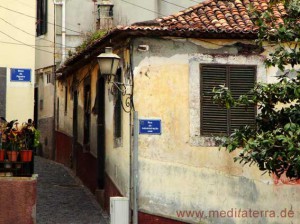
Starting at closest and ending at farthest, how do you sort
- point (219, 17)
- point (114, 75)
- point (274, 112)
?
point (274, 112) < point (114, 75) < point (219, 17)

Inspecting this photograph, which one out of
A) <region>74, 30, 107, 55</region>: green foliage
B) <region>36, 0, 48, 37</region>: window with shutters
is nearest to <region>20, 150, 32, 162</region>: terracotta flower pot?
<region>74, 30, 107, 55</region>: green foliage

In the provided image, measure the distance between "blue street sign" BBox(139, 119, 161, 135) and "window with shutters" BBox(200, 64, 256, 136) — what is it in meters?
0.95

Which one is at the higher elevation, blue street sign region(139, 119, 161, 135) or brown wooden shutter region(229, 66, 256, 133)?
brown wooden shutter region(229, 66, 256, 133)

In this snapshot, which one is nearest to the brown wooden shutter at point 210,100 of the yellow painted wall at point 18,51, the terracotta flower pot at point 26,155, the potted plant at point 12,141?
the terracotta flower pot at point 26,155

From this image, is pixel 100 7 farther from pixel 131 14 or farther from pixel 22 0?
pixel 22 0

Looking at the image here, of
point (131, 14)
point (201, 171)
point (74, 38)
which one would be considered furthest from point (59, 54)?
point (201, 171)

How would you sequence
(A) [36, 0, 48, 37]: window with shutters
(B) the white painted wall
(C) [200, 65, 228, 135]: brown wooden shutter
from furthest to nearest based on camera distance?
(A) [36, 0, 48, 37]: window with shutters → (B) the white painted wall → (C) [200, 65, 228, 135]: brown wooden shutter

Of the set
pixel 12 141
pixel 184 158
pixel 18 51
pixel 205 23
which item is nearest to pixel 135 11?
pixel 18 51

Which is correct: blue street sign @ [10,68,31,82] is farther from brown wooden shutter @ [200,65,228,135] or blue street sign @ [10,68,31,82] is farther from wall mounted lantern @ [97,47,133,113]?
brown wooden shutter @ [200,65,228,135]

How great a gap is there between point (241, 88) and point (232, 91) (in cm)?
22

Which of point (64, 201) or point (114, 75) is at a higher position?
point (114, 75)

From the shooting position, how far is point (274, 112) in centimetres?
1334

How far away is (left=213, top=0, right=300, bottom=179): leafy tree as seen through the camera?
12.6 meters

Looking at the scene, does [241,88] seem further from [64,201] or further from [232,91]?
[64,201]
